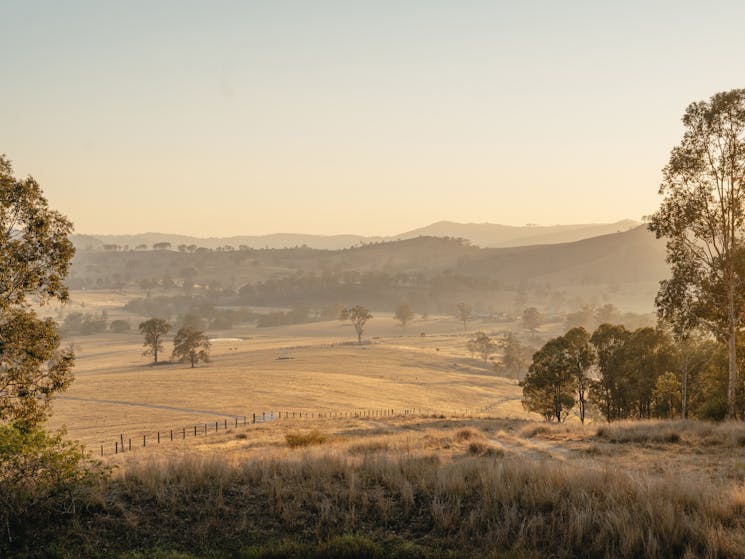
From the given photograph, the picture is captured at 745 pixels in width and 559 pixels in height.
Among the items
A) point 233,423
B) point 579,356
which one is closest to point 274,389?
point 233,423

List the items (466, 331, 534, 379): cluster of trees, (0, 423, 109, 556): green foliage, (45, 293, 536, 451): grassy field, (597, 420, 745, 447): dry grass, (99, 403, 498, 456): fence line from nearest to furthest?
1. (0, 423, 109, 556): green foliage
2. (597, 420, 745, 447): dry grass
3. (99, 403, 498, 456): fence line
4. (45, 293, 536, 451): grassy field
5. (466, 331, 534, 379): cluster of trees

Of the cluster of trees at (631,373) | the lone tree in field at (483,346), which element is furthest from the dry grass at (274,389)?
the cluster of trees at (631,373)

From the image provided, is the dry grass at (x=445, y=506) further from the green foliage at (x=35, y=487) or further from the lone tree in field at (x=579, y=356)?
the lone tree in field at (x=579, y=356)

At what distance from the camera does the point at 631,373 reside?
5306cm

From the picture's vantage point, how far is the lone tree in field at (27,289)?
20609 millimetres

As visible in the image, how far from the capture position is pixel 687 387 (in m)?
49.9

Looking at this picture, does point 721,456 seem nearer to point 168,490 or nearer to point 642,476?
point 642,476

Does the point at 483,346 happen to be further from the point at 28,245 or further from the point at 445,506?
the point at 445,506

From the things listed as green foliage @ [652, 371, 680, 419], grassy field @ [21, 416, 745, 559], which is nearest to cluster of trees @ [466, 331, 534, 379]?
green foliage @ [652, 371, 680, 419]

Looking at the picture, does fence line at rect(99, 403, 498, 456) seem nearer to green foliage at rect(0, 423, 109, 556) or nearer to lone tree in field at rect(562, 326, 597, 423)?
lone tree in field at rect(562, 326, 597, 423)

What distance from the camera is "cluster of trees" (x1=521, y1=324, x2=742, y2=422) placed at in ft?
153

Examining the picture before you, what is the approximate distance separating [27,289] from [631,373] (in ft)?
159

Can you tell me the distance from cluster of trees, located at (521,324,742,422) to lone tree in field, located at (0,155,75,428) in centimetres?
4075

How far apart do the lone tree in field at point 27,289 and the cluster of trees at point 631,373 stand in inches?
1604
